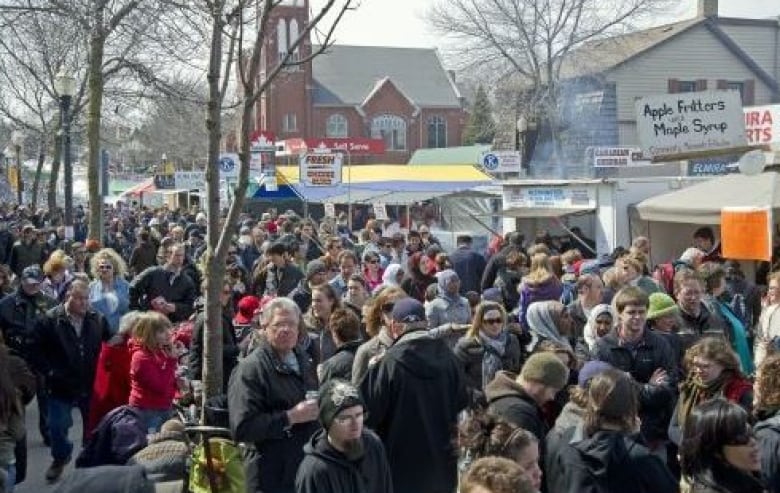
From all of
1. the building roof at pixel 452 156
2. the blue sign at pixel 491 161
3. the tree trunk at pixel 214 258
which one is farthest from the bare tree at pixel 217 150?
the building roof at pixel 452 156

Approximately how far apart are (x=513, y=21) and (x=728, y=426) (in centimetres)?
4537

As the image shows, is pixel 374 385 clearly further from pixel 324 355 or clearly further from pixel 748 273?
pixel 748 273

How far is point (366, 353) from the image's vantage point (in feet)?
19.7

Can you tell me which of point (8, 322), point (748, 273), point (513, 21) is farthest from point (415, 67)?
point (8, 322)

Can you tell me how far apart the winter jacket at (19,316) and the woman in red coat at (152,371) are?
2.45 m

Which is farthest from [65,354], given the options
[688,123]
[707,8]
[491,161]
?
[707,8]

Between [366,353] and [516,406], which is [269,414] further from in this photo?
[516,406]

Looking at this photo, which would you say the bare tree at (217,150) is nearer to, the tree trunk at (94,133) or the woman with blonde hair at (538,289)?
the woman with blonde hair at (538,289)

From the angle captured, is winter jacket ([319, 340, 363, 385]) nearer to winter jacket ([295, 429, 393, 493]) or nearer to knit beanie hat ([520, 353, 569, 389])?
knit beanie hat ([520, 353, 569, 389])

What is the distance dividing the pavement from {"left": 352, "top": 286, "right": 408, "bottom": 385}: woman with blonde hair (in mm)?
2389

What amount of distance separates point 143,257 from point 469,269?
16.8 feet

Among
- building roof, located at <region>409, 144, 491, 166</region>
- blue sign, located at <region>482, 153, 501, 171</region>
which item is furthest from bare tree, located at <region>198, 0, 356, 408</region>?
building roof, located at <region>409, 144, 491, 166</region>

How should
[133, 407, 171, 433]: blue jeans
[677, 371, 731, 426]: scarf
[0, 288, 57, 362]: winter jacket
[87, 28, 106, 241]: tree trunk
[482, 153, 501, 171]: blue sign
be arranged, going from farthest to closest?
1. [482, 153, 501, 171]: blue sign
2. [87, 28, 106, 241]: tree trunk
3. [0, 288, 57, 362]: winter jacket
4. [133, 407, 171, 433]: blue jeans
5. [677, 371, 731, 426]: scarf

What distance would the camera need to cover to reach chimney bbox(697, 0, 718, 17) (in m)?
47.9
